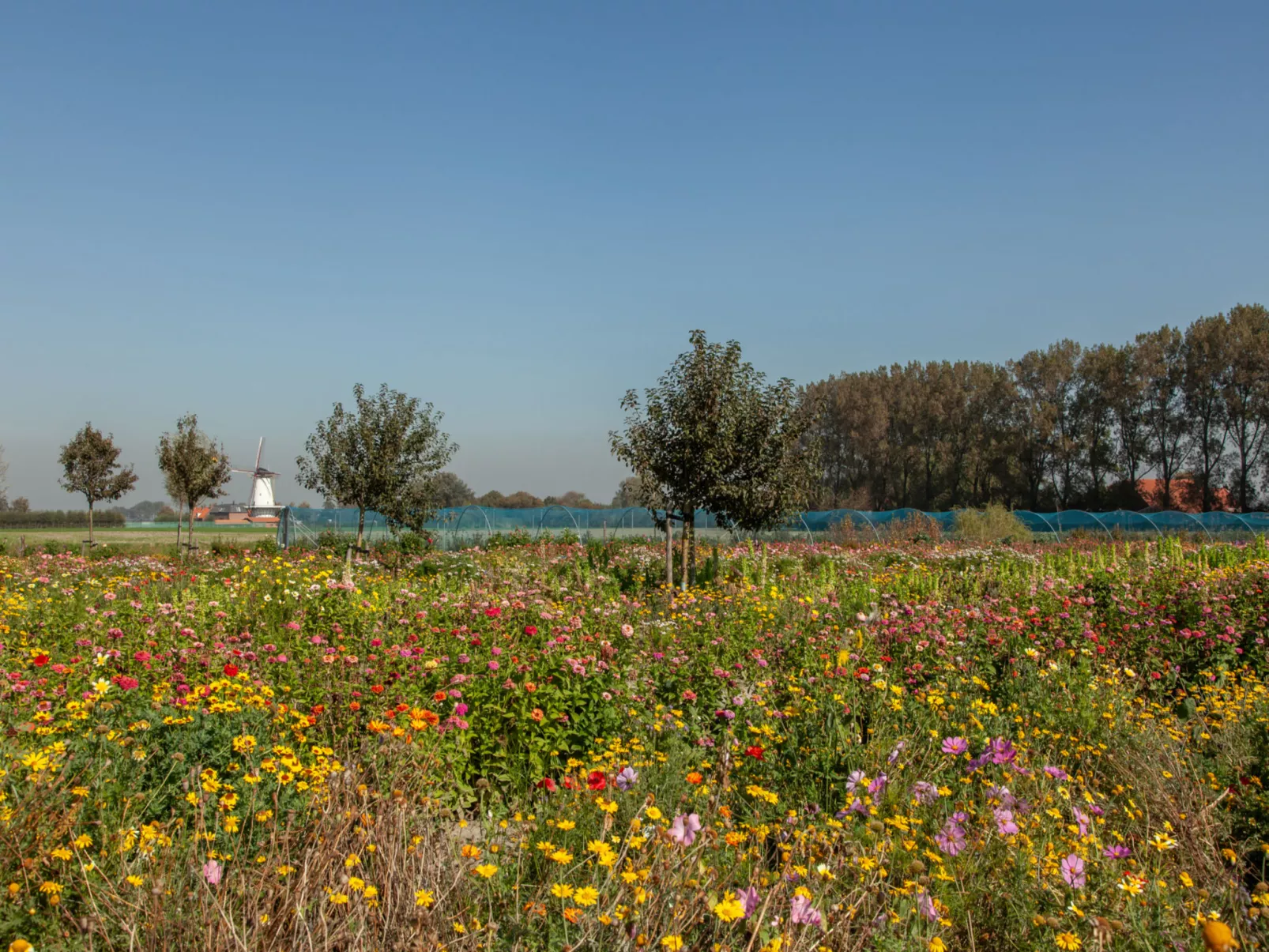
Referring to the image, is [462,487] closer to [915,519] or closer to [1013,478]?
[1013,478]

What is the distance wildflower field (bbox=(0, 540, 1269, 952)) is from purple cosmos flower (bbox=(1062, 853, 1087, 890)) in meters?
0.01

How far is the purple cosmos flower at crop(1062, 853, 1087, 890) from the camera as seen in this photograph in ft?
8.65

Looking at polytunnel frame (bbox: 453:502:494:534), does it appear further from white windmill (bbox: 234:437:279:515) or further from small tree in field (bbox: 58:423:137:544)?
white windmill (bbox: 234:437:279:515)

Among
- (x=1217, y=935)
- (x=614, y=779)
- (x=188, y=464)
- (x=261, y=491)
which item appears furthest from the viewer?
(x=261, y=491)

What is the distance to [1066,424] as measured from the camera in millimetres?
46969

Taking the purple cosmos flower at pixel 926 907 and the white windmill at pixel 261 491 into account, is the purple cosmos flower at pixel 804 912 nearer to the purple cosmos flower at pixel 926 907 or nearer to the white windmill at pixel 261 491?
the purple cosmos flower at pixel 926 907

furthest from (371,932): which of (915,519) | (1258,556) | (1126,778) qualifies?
(915,519)

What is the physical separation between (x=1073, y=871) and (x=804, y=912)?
40.6 inches

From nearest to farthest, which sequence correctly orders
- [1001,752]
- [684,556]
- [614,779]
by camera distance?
[614,779] → [1001,752] → [684,556]

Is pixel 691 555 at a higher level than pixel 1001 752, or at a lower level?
higher

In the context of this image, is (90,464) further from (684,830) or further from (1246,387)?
(1246,387)

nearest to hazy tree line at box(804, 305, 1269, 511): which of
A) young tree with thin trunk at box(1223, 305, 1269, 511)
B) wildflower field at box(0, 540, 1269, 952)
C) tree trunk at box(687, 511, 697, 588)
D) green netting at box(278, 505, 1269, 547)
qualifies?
young tree with thin trunk at box(1223, 305, 1269, 511)

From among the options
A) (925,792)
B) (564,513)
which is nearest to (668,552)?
(925,792)

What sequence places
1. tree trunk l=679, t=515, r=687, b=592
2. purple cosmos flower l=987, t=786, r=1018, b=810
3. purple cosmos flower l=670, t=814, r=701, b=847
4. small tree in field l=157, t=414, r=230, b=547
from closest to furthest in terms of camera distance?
purple cosmos flower l=670, t=814, r=701, b=847 < purple cosmos flower l=987, t=786, r=1018, b=810 < tree trunk l=679, t=515, r=687, b=592 < small tree in field l=157, t=414, r=230, b=547
